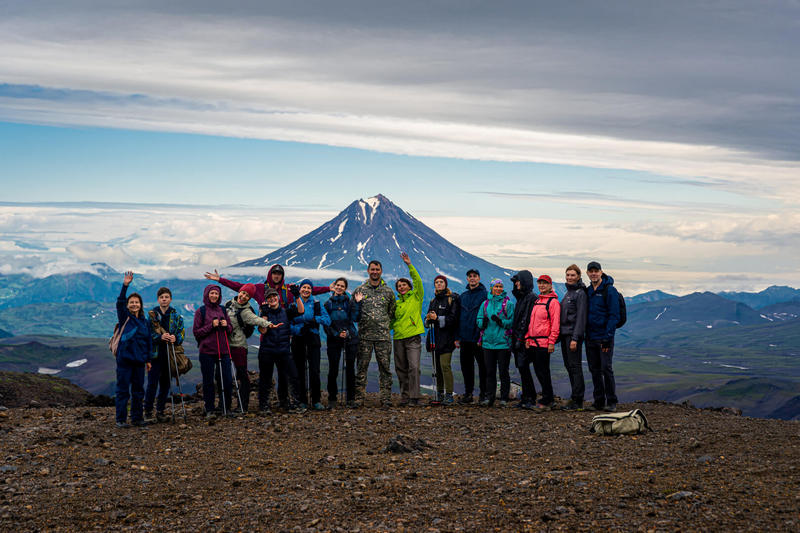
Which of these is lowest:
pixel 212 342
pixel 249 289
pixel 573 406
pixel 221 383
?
pixel 573 406

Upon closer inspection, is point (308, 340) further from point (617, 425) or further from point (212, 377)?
point (617, 425)

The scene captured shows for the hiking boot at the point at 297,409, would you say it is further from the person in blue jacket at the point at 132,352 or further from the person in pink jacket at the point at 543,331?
the person in pink jacket at the point at 543,331

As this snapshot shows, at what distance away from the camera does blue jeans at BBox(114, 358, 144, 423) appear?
45.7 feet

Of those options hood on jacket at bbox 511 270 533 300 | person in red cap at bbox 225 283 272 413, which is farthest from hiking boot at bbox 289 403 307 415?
hood on jacket at bbox 511 270 533 300

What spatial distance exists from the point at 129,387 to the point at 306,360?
3783mm

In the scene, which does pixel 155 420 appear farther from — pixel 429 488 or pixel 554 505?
pixel 554 505

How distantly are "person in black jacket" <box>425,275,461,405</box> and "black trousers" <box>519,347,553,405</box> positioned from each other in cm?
184

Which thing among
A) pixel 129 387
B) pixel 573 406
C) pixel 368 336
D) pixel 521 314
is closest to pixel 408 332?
pixel 368 336

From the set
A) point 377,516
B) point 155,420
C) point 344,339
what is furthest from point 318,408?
point 377,516

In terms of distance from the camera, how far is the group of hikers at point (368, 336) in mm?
14727

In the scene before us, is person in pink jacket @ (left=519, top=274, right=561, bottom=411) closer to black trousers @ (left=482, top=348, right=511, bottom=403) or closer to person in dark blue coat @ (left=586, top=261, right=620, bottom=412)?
black trousers @ (left=482, top=348, right=511, bottom=403)

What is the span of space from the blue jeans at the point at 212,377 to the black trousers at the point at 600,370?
24.7 ft

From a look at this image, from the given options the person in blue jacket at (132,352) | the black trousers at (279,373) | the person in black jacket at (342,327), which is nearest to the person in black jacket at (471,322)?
the person in black jacket at (342,327)

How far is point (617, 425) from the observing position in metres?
12.7
